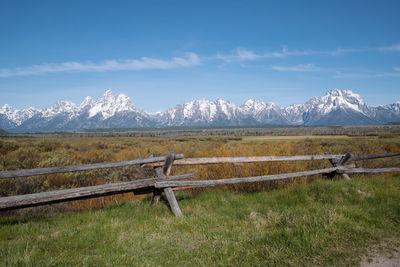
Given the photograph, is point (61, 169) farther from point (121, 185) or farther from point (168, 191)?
point (168, 191)

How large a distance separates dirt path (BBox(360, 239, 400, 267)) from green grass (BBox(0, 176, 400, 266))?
11cm

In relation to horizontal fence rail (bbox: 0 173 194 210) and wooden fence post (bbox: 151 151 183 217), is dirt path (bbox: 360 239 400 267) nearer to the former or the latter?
wooden fence post (bbox: 151 151 183 217)

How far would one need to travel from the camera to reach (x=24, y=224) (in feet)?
15.1

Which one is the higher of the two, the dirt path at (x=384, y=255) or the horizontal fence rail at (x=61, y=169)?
the horizontal fence rail at (x=61, y=169)

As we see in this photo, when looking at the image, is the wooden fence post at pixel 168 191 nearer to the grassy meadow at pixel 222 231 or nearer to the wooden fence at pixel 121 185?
the wooden fence at pixel 121 185

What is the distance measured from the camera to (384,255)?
3.30m

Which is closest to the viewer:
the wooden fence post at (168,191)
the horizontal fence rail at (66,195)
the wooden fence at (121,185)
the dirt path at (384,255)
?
the dirt path at (384,255)

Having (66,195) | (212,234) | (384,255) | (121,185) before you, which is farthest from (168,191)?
(384,255)

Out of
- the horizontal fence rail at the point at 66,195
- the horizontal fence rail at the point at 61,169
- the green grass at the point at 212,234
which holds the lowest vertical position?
the green grass at the point at 212,234

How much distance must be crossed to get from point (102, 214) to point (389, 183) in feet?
23.5

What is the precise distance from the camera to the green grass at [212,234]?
325 cm

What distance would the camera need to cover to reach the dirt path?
10.2ft

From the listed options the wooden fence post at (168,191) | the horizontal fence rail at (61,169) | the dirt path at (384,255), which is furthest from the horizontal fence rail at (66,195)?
the dirt path at (384,255)

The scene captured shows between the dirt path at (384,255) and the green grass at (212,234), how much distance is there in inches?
4.2
